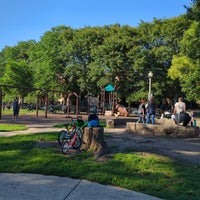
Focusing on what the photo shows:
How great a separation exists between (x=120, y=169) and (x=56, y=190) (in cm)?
190

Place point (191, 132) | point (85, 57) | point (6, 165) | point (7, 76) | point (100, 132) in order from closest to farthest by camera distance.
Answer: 1. point (6, 165)
2. point (100, 132)
3. point (191, 132)
4. point (85, 57)
5. point (7, 76)

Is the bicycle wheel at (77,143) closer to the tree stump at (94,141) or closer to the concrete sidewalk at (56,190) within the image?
the tree stump at (94,141)

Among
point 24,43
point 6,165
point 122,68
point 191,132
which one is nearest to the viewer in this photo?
point 6,165

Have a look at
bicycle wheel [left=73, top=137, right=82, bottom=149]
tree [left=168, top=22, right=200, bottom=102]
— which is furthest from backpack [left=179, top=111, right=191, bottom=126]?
bicycle wheel [left=73, top=137, right=82, bottom=149]

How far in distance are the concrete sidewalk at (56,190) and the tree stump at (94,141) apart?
2.41 m

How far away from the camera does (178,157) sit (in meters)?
9.73

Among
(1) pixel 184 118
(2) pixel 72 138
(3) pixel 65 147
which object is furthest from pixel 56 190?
(1) pixel 184 118

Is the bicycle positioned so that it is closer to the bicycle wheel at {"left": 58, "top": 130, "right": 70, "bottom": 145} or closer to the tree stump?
the bicycle wheel at {"left": 58, "top": 130, "right": 70, "bottom": 145}

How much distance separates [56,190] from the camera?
6.20 m

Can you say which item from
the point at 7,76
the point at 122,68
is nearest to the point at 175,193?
the point at 122,68

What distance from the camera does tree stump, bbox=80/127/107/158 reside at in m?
9.43

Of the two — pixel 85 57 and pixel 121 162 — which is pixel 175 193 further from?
pixel 85 57

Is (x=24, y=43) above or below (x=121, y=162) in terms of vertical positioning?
above

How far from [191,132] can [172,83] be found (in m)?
33.1
